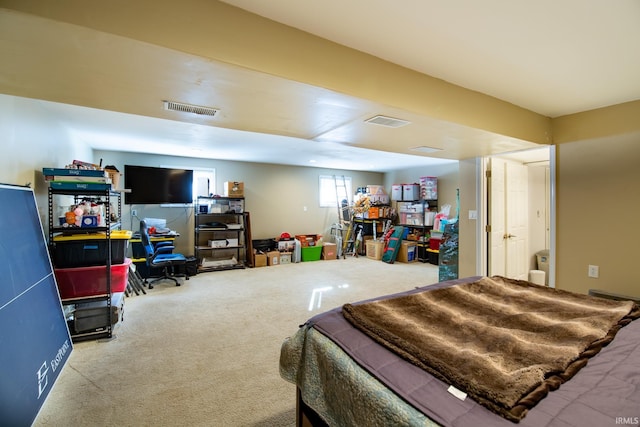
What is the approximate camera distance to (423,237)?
267 inches

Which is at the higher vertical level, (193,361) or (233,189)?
(233,189)

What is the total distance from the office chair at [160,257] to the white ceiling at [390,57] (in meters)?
2.22

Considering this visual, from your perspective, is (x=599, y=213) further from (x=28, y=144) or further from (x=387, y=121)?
(x=28, y=144)

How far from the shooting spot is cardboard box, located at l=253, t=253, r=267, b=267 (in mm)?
6059

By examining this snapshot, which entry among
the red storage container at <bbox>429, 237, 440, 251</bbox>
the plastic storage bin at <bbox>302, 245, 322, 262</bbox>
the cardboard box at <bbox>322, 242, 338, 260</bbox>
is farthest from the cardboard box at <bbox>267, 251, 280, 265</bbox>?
the red storage container at <bbox>429, 237, 440, 251</bbox>

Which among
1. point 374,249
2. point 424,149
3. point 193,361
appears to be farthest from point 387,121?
point 374,249

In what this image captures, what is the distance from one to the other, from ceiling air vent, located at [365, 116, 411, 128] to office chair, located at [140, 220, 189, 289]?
3934 millimetres

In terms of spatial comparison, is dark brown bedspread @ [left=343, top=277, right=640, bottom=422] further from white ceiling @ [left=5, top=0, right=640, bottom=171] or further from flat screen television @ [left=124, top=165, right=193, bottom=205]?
flat screen television @ [left=124, top=165, right=193, bottom=205]

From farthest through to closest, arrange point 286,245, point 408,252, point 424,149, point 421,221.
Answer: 1. point 421,221
2. point 408,252
3. point 286,245
4. point 424,149

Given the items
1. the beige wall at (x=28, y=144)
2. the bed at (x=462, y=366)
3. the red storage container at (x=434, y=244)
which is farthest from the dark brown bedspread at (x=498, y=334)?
the red storage container at (x=434, y=244)

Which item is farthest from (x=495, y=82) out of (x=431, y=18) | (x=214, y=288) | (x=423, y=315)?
(x=214, y=288)

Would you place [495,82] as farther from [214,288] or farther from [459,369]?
[214,288]

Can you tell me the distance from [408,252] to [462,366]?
19.3 feet

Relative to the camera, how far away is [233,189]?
19.4 feet
